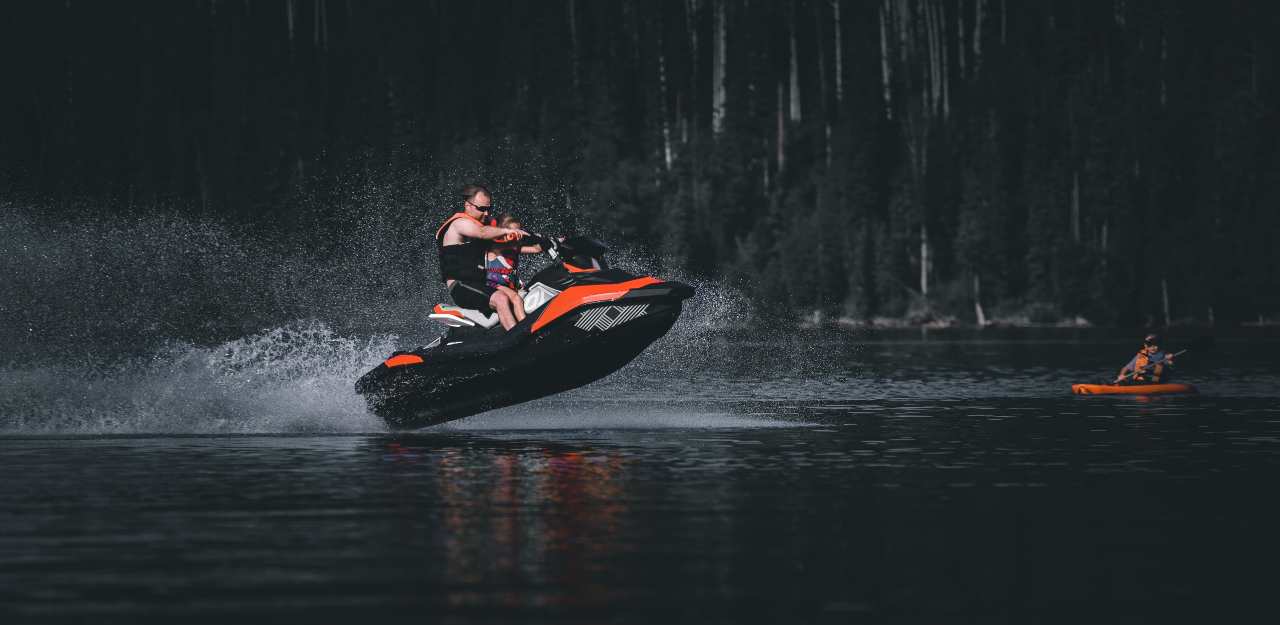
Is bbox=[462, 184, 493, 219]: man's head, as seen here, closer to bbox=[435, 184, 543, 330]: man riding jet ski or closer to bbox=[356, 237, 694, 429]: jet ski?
bbox=[435, 184, 543, 330]: man riding jet ski

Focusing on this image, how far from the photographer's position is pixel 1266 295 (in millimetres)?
72312

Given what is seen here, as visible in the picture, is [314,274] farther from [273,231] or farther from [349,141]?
[349,141]

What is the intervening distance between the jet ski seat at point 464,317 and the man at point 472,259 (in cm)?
7

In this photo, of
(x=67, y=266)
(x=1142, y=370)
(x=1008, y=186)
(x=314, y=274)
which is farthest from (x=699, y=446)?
(x=1008, y=186)

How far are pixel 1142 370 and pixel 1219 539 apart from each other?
17278 millimetres

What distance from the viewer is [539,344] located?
18.1 meters

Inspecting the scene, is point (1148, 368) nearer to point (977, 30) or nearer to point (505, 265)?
point (505, 265)

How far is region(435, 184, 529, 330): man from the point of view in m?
18.5

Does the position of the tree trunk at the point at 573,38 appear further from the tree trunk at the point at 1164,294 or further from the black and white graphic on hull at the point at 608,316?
the black and white graphic on hull at the point at 608,316

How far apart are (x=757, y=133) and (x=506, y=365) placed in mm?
62910

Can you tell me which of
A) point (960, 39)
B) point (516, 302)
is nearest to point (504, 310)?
point (516, 302)

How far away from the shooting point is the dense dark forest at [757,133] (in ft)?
243

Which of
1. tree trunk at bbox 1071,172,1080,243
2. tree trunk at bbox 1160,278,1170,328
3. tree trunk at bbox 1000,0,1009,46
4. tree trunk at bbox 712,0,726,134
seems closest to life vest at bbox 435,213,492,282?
tree trunk at bbox 1160,278,1170,328

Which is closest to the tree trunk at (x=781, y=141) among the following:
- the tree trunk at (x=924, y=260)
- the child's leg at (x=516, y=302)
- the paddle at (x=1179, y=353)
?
the tree trunk at (x=924, y=260)
